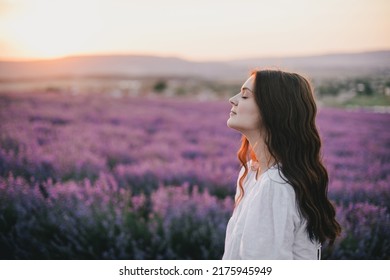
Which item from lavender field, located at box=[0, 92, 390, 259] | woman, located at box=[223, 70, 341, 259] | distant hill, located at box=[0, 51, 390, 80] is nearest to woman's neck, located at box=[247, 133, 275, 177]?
woman, located at box=[223, 70, 341, 259]

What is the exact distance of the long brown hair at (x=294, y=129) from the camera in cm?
160

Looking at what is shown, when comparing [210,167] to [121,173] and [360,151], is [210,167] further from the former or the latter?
[360,151]

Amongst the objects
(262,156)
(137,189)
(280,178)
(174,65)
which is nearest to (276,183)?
(280,178)

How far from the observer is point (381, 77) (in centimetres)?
377

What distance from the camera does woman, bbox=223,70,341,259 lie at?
1488mm

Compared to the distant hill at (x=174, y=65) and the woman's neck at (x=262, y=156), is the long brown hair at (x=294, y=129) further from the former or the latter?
the distant hill at (x=174, y=65)

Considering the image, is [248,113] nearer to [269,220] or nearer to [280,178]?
[280,178]

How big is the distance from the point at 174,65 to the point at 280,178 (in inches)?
114

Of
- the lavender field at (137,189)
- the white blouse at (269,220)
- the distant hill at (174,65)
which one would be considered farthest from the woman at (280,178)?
the distant hill at (174,65)

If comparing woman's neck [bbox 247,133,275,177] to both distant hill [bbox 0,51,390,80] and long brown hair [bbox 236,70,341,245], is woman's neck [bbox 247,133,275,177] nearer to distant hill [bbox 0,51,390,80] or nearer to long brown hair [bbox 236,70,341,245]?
long brown hair [bbox 236,70,341,245]

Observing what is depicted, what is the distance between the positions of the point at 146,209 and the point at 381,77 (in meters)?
2.30

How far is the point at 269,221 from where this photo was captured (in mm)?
1487

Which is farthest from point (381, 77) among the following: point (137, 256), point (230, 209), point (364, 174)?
point (137, 256)
